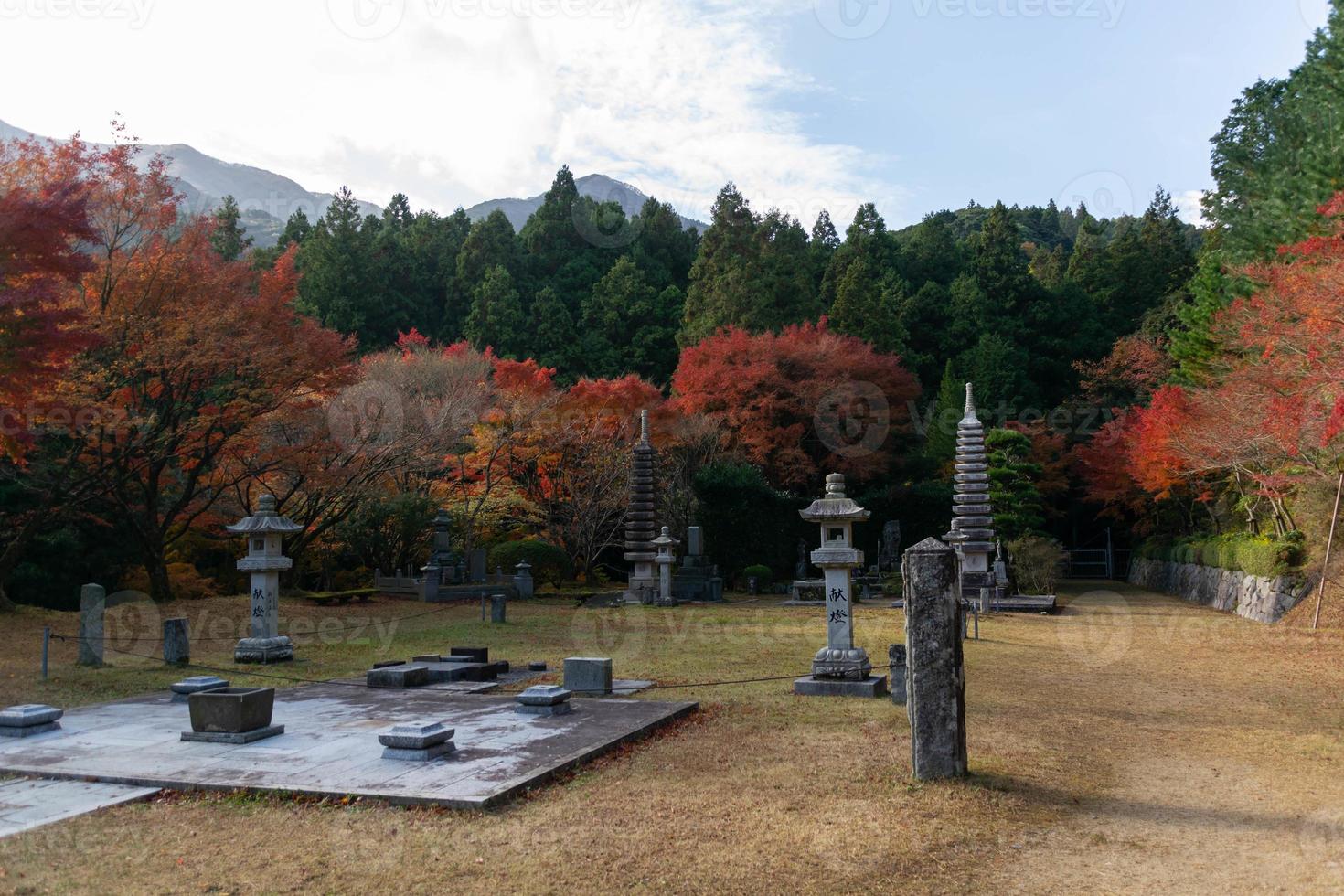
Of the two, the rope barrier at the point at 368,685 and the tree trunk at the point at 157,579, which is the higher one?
the tree trunk at the point at 157,579

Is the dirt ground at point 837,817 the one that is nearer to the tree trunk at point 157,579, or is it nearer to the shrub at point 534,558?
the tree trunk at point 157,579

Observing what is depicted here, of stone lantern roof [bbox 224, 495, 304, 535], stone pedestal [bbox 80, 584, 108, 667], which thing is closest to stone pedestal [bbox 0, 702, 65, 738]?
stone pedestal [bbox 80, 584, 108, 667]

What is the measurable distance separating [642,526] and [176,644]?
12900mm

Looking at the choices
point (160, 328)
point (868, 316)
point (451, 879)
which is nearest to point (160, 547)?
point (160, 328)

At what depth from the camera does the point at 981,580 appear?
77.0 ft

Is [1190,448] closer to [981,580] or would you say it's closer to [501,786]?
[981,580]

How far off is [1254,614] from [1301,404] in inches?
221

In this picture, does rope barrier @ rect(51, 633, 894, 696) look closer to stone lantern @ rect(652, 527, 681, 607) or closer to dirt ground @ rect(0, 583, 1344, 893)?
dirt ground @ rect(0, 583, 1344, 893)

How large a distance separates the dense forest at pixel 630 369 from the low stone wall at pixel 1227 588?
752 millimetres

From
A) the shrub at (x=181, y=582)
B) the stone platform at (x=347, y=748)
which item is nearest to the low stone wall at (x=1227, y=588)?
the stone platform at (x=347, y=748)

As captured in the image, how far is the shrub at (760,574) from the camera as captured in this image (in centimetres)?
2805

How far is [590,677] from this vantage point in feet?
34.3

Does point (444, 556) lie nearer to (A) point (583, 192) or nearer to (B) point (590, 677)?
(B) point (590, 677)

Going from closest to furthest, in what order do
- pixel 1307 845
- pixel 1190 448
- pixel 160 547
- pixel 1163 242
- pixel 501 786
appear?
pixel 1307 845 < pixel 501 786 < pixel 160 547 < pixel 1190 448 < pixel 1163 242
